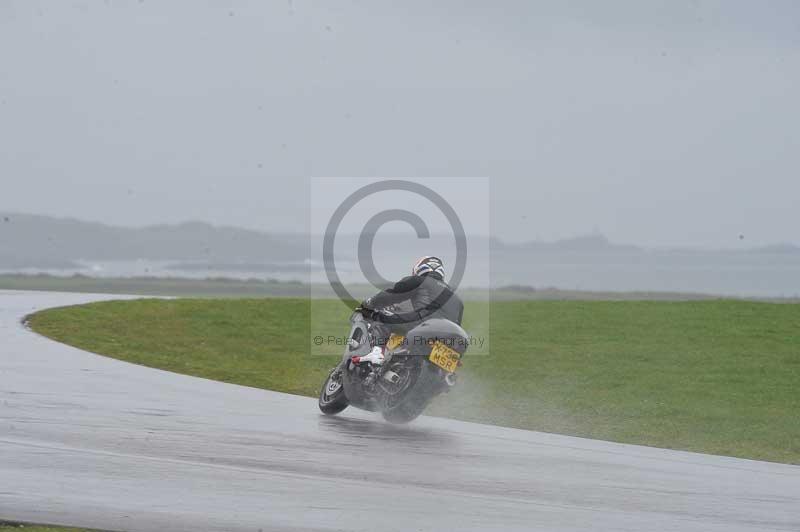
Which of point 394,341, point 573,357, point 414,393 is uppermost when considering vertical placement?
point 394,341

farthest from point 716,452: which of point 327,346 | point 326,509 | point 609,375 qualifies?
point 327,346

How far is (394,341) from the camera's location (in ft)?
46.5

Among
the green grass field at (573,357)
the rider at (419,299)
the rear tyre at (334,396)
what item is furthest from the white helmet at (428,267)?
the green grass field at (573,357)

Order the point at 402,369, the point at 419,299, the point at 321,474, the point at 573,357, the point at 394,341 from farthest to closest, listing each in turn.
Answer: the point at 573,357 → the point at 394,341 → the point at 419,299 → the point at 402,369 → the point at 321,474

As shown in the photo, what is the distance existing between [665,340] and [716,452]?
10.6 metres

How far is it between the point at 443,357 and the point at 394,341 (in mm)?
886

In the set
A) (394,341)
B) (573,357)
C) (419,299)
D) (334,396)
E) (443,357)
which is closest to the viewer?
(443,357)

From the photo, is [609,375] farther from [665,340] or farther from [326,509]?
[326,509]

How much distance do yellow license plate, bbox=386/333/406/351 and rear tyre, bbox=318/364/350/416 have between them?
2.70 ft

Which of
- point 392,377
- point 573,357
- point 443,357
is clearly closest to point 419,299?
point 443,357

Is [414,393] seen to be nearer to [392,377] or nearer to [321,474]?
[392,377]

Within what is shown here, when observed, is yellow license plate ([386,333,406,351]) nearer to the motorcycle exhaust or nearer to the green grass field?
the motorcycle exhaust

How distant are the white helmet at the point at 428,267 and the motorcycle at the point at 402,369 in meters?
0.69

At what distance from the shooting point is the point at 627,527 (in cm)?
887
